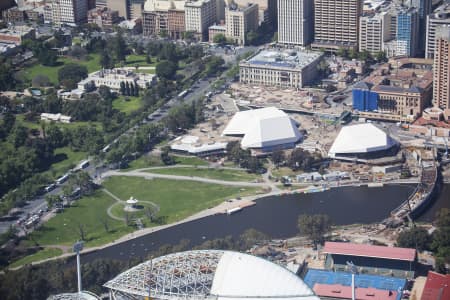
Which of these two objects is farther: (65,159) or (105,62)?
(105,62)

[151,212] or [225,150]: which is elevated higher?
[225,150]

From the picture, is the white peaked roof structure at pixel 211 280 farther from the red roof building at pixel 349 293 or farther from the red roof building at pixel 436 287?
the red roof building at pixel 436 287

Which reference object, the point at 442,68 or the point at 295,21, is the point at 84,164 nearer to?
the point at 442,68

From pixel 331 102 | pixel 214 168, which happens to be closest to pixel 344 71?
pixel 331 102

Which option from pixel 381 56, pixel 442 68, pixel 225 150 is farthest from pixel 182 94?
pixel 442 68

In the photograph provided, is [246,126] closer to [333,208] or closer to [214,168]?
[214,168]

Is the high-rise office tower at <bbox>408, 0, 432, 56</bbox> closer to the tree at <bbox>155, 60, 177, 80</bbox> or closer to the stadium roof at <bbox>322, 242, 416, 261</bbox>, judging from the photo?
the tree at <bbox>155, 60, 177, 80</bbox>
